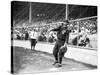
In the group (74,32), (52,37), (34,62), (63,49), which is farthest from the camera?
(74,32)

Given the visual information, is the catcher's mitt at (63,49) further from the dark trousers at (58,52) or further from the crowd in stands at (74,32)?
the crowd in stands at (74,32)

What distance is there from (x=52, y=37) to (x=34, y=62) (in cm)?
82

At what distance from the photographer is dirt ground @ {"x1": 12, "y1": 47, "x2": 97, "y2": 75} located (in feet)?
17.4

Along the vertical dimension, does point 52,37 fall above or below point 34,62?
above

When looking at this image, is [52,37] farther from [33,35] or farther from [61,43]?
[33,35]

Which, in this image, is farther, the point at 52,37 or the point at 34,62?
the point at 52,37

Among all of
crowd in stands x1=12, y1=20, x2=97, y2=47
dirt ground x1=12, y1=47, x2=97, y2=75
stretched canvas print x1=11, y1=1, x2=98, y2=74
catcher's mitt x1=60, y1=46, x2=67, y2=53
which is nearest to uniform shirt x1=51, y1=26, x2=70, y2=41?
stretched canvas print x1=11, y1=1, x2=98, y2=74

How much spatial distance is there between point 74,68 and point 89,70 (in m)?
0.50

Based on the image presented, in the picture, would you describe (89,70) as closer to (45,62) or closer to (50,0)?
(45,62)

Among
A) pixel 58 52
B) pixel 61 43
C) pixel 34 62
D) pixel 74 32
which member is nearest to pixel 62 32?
pixel 61 43

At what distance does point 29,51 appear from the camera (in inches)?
217

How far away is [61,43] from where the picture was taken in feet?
19.2

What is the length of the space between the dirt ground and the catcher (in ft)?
0.43

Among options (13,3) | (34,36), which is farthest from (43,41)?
(13,3)
